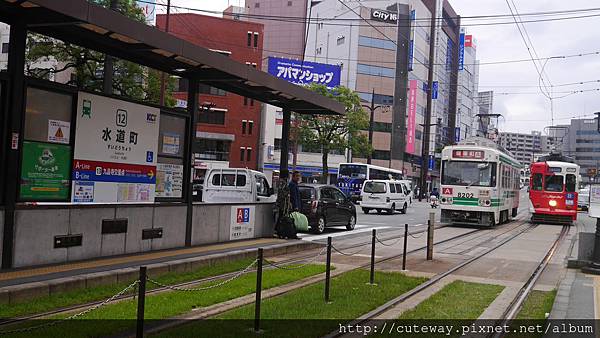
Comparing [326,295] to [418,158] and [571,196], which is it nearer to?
[571,196]

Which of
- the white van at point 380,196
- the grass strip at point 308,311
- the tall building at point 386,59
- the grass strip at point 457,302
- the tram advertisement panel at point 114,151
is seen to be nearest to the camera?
the grass strip at point 308,311

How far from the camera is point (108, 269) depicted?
903 centimetres

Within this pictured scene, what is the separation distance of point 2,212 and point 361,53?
232ft

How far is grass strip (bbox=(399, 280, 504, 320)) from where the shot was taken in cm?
788

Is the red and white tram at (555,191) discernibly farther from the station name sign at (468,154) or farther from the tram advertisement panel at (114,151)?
the tram advertisement panel at (114,151)

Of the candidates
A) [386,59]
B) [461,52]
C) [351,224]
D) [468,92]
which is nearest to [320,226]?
[351,224]

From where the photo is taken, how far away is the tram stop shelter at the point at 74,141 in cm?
845

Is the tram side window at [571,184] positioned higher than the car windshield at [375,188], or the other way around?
the tram side window at [571,184]

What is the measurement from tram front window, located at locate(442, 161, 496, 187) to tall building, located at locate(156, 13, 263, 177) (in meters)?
36.1

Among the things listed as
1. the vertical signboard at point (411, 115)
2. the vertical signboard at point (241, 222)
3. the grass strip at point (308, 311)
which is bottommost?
the grass strip at point (308, 311)

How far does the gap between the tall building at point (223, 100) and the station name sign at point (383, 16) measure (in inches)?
802

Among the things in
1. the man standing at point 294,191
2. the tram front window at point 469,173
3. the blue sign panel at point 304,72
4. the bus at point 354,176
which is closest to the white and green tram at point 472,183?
the tram front window at point 469,173

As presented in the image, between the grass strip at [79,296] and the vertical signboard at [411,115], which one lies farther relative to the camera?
the vertical signboard at [411,115]

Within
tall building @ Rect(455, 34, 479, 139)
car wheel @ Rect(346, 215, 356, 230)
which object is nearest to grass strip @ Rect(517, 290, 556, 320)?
car wheel @ Rect(346, 215, 356, 230)
